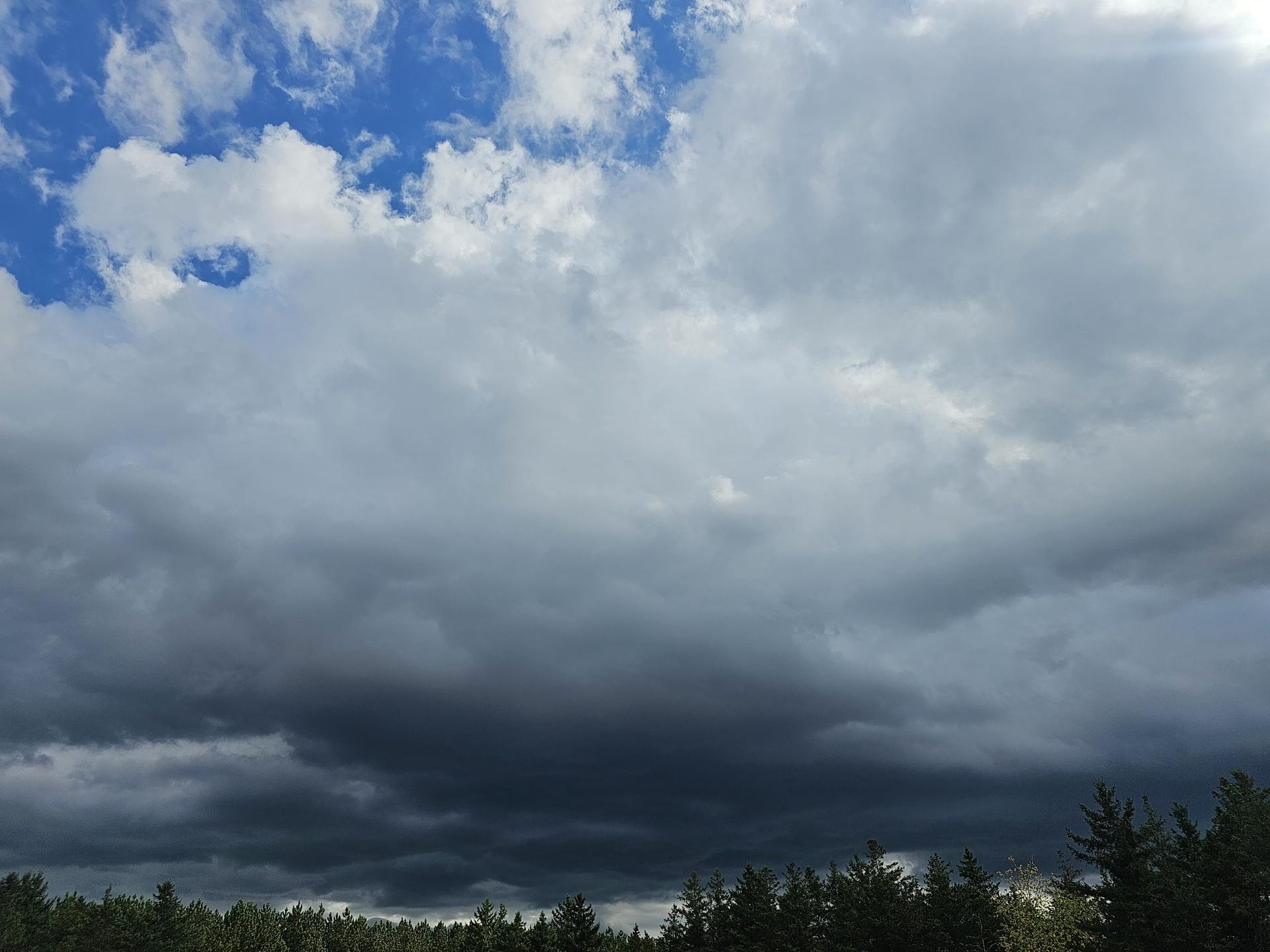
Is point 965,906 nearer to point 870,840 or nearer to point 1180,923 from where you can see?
point 870,840

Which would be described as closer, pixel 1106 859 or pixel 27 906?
pixel 1106 859

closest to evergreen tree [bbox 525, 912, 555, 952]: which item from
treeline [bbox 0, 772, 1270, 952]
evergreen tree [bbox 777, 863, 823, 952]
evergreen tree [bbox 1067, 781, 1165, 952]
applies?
treeline [bbox 0, 772, 1270, 952]

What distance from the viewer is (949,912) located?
121 m

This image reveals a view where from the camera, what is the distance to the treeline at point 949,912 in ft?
269

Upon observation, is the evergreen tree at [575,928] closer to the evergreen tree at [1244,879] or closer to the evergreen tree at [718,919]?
the evergreen tree at [718,919]

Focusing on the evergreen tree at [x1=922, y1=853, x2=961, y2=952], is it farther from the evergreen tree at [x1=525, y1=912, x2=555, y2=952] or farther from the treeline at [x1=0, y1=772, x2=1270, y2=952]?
the evergreen tree at [x1=525, y1=912, x2=555, y2=952]

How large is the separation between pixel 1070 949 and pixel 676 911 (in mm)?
67645

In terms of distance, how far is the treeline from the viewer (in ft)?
269

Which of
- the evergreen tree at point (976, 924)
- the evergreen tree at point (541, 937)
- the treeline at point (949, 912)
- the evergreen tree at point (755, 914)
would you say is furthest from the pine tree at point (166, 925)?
the evergreen tree at point (976, 924)

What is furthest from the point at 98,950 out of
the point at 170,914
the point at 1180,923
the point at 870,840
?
the point at 1180,923

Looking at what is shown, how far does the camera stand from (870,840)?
14888 cm

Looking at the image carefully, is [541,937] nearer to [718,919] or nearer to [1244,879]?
[718,919]

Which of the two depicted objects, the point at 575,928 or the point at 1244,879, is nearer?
the point at 1244,879

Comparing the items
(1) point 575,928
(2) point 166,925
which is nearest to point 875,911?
(1) point 575,928
